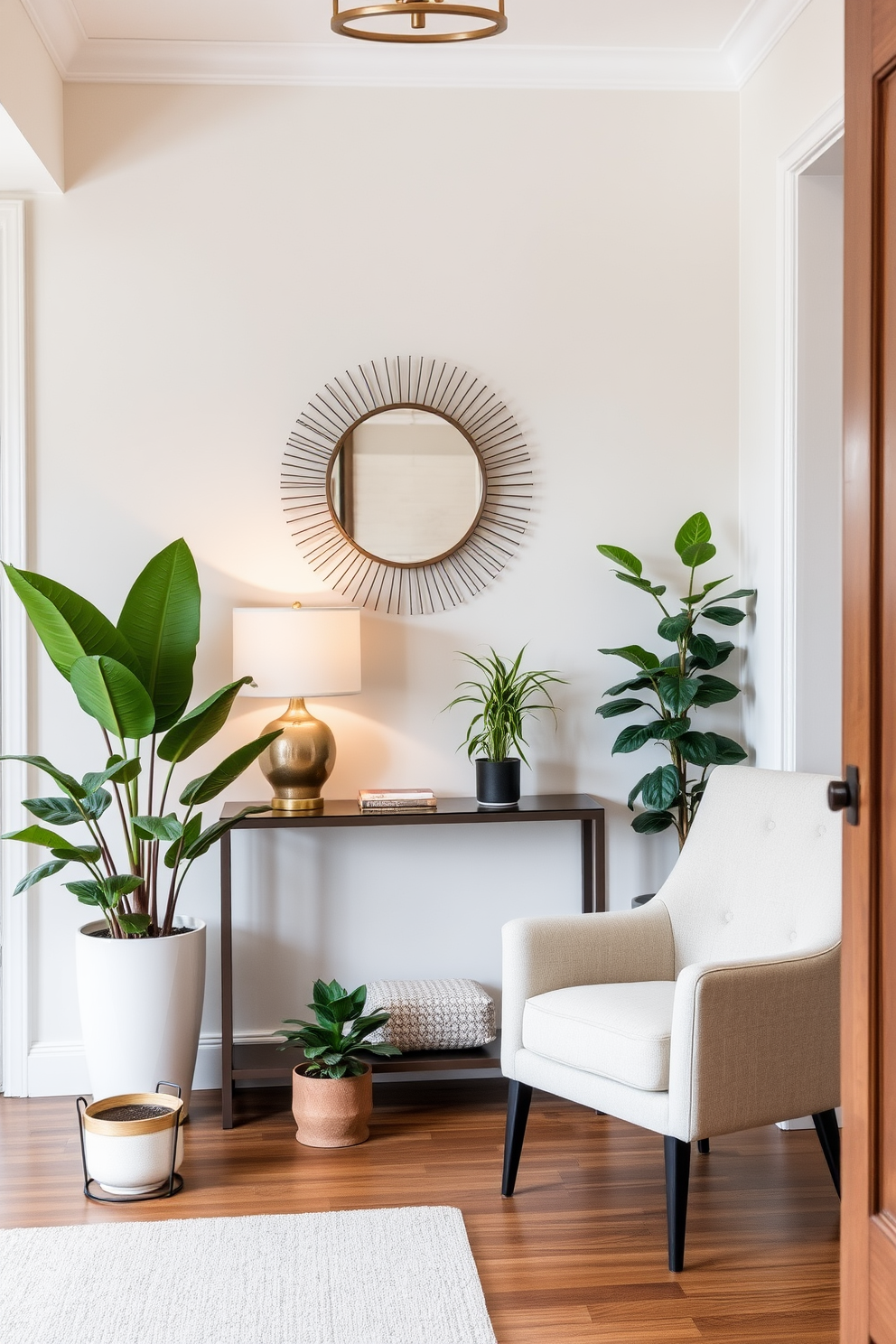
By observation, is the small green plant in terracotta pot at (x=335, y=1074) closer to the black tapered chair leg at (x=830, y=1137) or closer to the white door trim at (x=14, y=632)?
the white door trim at (x=14, y=632)

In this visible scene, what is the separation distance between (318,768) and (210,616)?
1.89 feet

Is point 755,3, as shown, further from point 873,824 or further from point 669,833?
point 873,824

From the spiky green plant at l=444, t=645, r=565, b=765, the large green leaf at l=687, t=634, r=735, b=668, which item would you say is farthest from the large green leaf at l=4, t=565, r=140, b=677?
the large green leaf at l=687, t=634, r=735, b=668

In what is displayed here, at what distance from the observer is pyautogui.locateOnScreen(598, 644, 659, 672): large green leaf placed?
335 cm

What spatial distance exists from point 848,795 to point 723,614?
1.73 meters

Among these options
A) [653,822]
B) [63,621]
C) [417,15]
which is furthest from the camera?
[653,822]

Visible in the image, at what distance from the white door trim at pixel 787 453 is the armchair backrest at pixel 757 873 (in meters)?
0.32

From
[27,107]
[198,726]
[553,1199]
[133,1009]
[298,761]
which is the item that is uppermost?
[27,107]

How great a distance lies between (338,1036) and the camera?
122 inches

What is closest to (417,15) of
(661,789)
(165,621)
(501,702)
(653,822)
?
(165,621)

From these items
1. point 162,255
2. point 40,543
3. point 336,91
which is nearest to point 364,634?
point 40,543

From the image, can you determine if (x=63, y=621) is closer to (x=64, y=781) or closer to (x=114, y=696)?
(x=114, y=696)

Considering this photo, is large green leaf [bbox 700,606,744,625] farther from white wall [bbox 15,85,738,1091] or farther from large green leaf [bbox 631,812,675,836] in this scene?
large green leaf [bbox 631,812,675,836]

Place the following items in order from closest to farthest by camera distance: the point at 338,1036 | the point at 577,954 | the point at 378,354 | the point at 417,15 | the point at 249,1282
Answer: the point at 417,15 → the point at 249,1282 → the point at 577,954 → the point at 338,1036 → the point at 378,354
